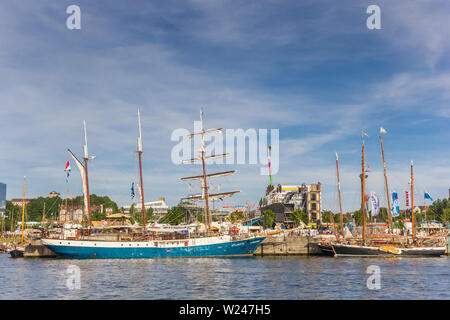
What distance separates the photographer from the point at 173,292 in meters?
34.7

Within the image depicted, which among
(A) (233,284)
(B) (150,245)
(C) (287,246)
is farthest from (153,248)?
(A) (233,284)

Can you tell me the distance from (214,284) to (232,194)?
162ft

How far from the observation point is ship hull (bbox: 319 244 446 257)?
74375 millimetres

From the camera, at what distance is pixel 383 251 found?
74.2 meters

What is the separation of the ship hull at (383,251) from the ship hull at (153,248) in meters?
14.9

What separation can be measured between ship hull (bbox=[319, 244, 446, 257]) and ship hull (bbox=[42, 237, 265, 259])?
14.9 metres

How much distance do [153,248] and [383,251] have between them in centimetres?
4075
